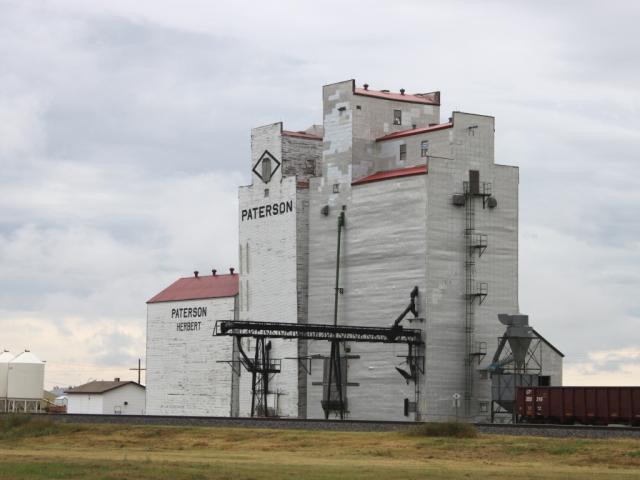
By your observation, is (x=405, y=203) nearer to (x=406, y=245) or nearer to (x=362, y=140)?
(x=406, y=245)

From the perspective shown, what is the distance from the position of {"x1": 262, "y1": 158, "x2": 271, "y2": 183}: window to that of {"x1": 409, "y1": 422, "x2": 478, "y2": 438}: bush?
42.9m

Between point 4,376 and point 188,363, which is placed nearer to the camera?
point 188,363

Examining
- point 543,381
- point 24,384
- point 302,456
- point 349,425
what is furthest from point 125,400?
point 302,456

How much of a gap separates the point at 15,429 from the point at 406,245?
2907 cm

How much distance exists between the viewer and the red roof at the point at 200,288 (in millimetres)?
105188

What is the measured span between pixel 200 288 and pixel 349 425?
4593 cm

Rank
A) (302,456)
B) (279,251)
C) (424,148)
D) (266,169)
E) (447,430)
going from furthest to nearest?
(266,169), (279,251), (424,148), (447,430), (302,456)

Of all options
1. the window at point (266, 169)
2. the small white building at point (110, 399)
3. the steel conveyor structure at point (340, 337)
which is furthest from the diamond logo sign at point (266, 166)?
the small white building at point (110, 399)

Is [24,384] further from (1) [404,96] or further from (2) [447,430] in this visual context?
(2) [447,430]

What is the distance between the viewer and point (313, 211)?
95562 mm

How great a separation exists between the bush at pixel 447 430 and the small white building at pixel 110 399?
6721cm

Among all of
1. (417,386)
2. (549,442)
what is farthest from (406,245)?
(549,442)

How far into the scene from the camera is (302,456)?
53219 millimetres

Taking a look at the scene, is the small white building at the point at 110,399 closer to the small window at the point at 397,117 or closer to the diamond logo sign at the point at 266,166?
the diamond logo sign at the point at 266,166
